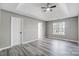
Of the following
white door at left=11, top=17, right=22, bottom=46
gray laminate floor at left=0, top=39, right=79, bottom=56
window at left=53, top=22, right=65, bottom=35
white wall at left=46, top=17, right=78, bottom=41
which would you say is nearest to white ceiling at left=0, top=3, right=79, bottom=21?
white door at left=11, top=17, right=22, bottom=46

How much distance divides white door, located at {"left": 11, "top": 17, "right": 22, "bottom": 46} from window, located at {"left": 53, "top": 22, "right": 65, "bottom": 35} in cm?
466

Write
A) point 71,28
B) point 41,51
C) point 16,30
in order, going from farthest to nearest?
1. point 71,28
2. point 16,30
3. point 41,51

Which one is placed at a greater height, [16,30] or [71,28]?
[71,28]

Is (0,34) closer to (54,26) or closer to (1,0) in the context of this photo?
(1,0)

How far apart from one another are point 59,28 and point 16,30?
5063 mm

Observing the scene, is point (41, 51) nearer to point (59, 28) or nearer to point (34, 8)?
point (34, 8)

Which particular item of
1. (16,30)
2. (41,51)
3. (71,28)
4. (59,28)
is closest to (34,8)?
(16,30)

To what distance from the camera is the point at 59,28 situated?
7359 millimetres

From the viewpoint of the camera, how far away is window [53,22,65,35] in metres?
6.95

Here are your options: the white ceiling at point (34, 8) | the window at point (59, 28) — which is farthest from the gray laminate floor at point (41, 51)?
the window at point (59, 28)

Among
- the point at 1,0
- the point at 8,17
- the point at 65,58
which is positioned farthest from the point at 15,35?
the point at 65,58

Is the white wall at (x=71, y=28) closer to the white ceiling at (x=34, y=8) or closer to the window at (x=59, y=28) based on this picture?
the window at (x=59, y=28)

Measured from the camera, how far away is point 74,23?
5.92 meters

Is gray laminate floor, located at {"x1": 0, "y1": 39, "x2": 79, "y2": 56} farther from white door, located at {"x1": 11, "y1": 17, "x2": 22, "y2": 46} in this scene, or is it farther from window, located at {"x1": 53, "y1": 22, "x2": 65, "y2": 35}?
window, located at {"x1": 53, "y1": 22, "x2": 65, "y2": 35}
